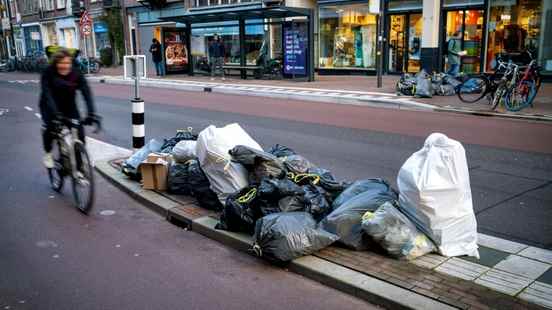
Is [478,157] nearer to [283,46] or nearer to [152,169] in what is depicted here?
[152,169]

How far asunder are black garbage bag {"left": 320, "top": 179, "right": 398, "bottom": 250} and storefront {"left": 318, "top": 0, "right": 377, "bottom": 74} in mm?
20696

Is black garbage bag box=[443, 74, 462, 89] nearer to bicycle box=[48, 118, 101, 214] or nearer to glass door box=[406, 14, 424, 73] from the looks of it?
glass door box=[406, 14, 424, 73]

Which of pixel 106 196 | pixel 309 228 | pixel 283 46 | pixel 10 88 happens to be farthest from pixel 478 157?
pixel 10 88

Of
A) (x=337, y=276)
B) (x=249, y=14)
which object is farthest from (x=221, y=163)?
(x=249, y=14)

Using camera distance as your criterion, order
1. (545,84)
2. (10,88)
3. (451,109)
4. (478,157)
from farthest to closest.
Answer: (10,88) < (545,84) < (451,109) < (478,157)

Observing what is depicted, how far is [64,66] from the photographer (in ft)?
20.6

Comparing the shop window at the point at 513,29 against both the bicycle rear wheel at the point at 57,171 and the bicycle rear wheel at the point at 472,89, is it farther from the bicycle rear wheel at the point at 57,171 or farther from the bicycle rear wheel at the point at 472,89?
the bicycle rear wheel at the point at 57,171

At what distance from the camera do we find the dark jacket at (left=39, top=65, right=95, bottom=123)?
6.24 m

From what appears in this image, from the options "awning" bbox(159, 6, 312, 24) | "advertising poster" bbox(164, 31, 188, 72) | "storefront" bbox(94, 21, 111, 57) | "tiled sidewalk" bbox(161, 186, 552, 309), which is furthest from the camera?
"storefront" bbox(94, 21, 111, 57)

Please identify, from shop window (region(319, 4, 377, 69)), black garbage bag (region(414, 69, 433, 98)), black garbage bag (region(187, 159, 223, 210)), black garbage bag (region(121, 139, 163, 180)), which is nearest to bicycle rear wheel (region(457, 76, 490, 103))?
black garbage bag (region(414, 69, 433, 98))

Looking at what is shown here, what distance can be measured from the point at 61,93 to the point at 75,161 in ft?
2.80

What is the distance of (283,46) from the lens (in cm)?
2311

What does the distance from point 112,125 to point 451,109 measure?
861 cm

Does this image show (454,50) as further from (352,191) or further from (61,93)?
(61,93)
